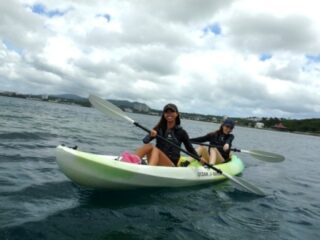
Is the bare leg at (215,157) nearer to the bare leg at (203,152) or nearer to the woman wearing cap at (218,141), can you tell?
the woman wearing cap at (218,141)

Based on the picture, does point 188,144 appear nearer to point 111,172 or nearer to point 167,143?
point 167,143

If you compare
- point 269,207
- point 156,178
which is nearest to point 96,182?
point 156,178

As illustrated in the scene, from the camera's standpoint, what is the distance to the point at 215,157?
10406mm

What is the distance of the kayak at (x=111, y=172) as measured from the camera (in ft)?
20.9

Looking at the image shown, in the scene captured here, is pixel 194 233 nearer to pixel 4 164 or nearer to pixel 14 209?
pixel 14 209

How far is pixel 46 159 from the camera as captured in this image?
10.2 metres

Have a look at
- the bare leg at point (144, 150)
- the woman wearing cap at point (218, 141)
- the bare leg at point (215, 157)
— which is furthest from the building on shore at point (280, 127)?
the bare leg at point (144, 150)

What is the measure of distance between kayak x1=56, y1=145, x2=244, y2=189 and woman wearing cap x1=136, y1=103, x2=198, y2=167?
298mm

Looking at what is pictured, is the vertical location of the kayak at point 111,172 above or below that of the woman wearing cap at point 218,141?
below

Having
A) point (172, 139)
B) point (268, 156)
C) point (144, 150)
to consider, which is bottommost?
point (268, 156)

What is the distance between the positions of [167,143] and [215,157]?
8.81 ft

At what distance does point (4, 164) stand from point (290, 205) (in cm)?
721

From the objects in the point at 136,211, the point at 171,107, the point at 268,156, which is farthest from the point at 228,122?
the point at 136,211

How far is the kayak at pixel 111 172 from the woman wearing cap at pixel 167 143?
0.98 feet
